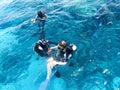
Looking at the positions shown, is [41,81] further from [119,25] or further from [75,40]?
[119,25]

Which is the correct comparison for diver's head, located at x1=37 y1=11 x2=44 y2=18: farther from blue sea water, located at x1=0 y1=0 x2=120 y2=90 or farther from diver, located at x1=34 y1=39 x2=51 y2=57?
blue sea water, located at x1=0 y1=0 x2=120 y2=90

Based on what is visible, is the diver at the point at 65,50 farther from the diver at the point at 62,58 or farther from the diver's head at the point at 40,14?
the diver's head at the point at 40,14

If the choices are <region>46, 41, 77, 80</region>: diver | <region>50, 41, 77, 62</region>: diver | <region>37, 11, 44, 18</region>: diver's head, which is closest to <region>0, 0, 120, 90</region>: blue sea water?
<region>46, 41, 77, 80</region>: diver

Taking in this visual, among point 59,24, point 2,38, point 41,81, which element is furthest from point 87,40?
point 2,38

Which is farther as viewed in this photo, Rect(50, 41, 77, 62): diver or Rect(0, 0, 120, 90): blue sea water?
Rect(0, 0, 120, 90): blue sea water

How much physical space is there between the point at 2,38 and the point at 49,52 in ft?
17.4

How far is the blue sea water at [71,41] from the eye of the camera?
10867mm

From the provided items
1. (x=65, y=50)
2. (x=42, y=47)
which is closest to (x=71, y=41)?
(x=42, y=47)

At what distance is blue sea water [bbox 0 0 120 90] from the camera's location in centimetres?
1087

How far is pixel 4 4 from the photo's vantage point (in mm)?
20156

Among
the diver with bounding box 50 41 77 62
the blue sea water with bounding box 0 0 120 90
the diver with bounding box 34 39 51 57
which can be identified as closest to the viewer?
the diver with bounding box 50 41 77 62

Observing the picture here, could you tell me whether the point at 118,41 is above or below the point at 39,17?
below

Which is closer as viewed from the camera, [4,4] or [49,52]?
[49,52]

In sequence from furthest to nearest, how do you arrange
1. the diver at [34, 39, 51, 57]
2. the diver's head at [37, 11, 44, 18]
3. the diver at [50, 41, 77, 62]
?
the diver's head at [37, 11, 44, 18] → the diver at [34, 39, 51, 57] → the diver at [50, 41, 77, 62]
